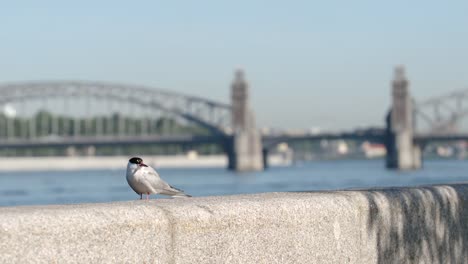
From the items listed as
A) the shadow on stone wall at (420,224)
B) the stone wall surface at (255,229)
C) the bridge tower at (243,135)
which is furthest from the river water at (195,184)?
the bridge tower at (243,135)

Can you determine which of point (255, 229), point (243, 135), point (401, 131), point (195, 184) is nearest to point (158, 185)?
point (255, 229)

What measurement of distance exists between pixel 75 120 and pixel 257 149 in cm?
3020

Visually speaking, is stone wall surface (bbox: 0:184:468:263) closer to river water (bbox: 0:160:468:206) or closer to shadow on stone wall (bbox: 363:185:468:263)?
shadow on stone wall (bbox: 363:185:468:263)

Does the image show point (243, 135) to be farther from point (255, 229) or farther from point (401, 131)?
point (255, 229)

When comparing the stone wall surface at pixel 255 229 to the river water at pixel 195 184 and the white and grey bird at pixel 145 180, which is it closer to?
the white and grey bird at pixel 145 180

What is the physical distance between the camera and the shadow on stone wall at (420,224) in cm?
541

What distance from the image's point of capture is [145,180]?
18.8 feet

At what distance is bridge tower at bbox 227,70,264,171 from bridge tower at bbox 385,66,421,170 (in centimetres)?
1540

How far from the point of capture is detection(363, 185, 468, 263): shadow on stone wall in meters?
5.41

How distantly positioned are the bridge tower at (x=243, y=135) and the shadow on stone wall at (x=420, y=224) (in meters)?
120

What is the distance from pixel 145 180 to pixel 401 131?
428 ft

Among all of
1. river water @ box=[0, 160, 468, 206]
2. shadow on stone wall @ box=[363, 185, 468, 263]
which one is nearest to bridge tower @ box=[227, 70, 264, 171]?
river water @ box=[0, 160, 468, 206]

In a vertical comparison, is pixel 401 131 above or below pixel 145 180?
below

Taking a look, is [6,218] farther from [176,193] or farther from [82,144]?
[82,144]
